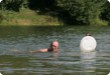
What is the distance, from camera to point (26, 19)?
8194 cm

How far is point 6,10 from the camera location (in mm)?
85000

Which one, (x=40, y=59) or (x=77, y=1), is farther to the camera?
(x=77, y=1)

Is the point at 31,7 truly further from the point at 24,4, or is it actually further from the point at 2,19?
the point at 2,19

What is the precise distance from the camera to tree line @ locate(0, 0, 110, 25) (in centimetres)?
8619

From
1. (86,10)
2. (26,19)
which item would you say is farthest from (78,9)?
(26,19)

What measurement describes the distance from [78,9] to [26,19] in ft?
35.1

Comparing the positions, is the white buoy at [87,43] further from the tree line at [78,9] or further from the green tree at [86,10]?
the green tree at [86,10]

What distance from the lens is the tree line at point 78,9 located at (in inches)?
3393

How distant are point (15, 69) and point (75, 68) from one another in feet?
8.58

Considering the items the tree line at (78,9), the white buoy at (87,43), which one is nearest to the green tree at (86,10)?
the tree line at (78,9)

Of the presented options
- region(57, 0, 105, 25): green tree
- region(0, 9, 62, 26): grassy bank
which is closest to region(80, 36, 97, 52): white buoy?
region(0, 9, 62, 26): grassy bank

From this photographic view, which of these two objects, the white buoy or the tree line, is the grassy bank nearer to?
the tree line

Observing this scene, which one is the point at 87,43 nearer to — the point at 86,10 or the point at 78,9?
the point at 86,10

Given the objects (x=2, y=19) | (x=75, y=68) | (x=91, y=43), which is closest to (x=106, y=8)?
(x=2, y=19)
